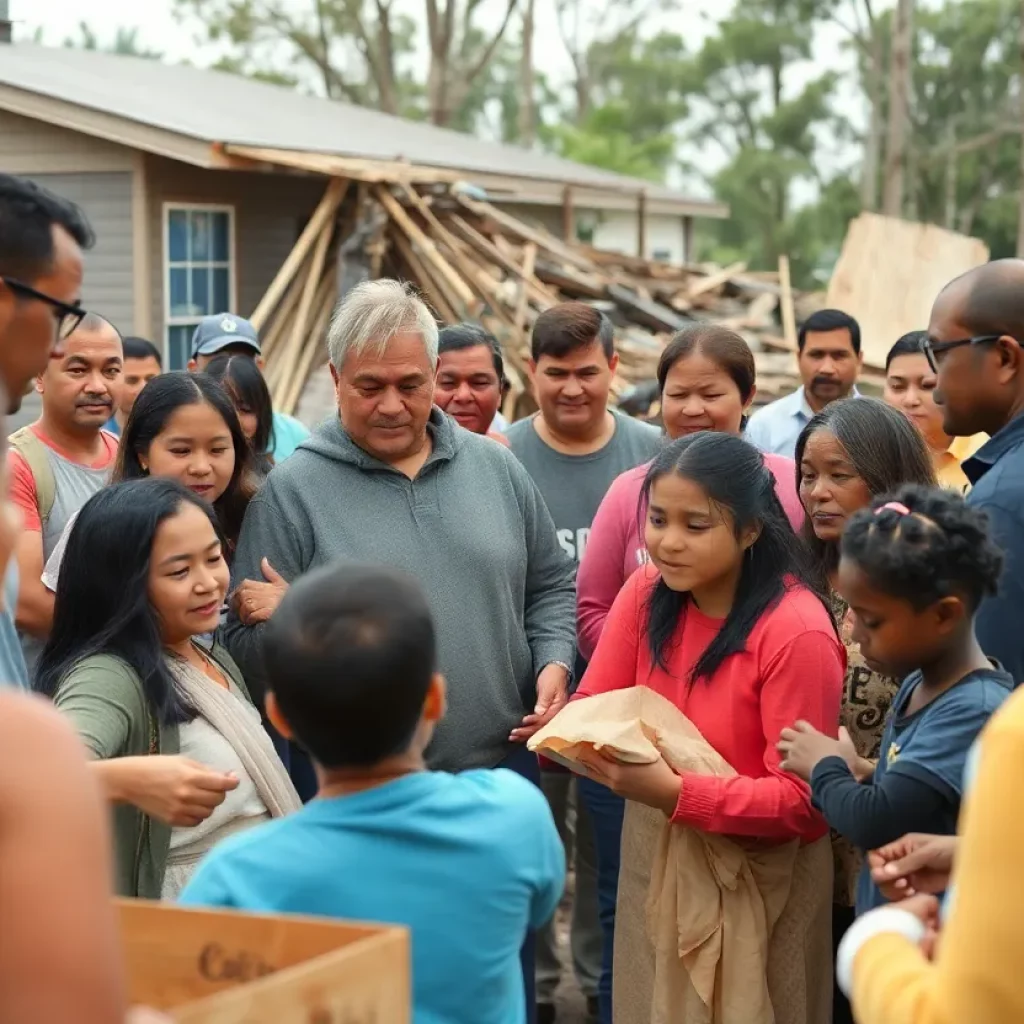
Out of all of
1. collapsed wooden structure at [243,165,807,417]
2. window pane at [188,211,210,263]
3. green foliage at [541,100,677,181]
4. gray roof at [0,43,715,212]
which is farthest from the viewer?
green foliage at [541,100,677,181]

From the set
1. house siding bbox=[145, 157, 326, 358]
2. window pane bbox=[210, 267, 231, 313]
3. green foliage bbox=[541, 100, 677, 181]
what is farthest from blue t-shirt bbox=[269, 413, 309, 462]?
green foliage bbox=[541, 100, 677, 181]

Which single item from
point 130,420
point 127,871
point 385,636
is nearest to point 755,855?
point 127,871

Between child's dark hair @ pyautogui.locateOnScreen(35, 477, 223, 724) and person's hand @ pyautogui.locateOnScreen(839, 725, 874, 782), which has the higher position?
child's dark hair @ pyautogui.locateOnScreen(35, 477, 223, 724)

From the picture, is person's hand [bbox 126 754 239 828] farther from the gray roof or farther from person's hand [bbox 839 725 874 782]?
the gray roof

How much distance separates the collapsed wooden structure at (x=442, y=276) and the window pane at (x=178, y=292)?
983 millimetres

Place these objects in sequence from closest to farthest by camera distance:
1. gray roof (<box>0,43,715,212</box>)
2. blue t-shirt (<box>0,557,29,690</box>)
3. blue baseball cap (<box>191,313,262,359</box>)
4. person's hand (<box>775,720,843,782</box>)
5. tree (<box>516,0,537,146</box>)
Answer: blue t-shirt (<box>0,557,29,690</box>) → person's hand (<box>775,720,843,782</box>) → blue baseball cap (<box>191,313,262,359</box>) → gray roof (<box>0,43,715,212</box>) → tree (<box>516,0,537,146</box>)

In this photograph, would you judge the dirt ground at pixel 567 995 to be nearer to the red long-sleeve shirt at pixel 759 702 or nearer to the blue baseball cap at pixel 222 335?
the red long-sleeve shirt at pixel 759 702

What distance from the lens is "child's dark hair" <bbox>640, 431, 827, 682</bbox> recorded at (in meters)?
3.75

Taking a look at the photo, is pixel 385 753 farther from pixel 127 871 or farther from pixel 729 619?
pixel 729 619

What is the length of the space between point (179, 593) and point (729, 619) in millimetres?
1404

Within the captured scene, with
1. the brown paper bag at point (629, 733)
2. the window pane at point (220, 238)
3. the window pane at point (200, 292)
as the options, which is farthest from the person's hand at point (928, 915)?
the window pane at point (220, 238)

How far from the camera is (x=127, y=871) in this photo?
10.6 feet

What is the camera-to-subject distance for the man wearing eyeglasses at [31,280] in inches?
106

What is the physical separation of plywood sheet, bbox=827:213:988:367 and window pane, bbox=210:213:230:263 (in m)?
6.82
